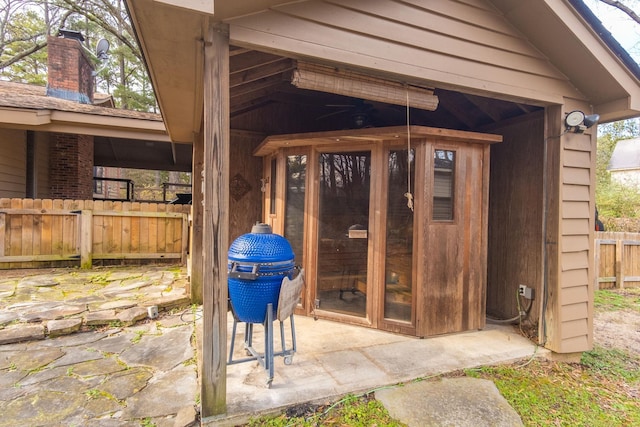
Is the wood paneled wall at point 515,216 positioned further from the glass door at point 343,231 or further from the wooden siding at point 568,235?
the glass door at point 343,231

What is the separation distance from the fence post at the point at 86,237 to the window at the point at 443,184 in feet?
19.1

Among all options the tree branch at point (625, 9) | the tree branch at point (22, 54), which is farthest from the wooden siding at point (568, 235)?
the tree branch at point (22, 54)

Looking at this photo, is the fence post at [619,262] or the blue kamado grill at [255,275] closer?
the blue kamado grill at [255,275]

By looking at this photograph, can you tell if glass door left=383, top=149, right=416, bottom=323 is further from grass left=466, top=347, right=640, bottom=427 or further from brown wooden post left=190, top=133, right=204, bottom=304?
brown wooden post left=190, top=133, right=204, bottom=304

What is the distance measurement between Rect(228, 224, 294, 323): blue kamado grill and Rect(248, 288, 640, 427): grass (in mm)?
680

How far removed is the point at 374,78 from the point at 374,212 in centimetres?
137

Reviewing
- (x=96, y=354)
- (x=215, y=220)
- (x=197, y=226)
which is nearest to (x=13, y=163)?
(x=197, y=226)

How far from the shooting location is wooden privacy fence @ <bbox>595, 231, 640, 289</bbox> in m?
6.19

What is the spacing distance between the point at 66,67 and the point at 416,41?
9.68 meters

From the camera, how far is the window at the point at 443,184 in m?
3.22

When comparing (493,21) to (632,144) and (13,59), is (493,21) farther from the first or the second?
(632,144)

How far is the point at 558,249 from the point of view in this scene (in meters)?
2.90

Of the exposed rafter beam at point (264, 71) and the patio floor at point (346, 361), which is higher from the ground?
the exposed rafter beam at point (264, 71)

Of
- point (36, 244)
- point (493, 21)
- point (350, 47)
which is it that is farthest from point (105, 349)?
point (493, 21)
